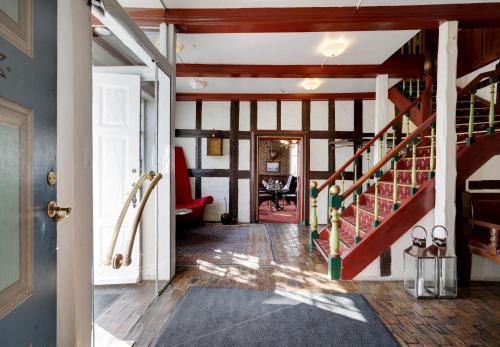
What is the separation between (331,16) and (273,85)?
8.62 feet

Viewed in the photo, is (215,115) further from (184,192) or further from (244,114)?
(184,192)

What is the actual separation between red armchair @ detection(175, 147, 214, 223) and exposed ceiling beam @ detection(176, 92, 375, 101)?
1.28 meters

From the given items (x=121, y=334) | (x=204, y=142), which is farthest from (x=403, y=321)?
(x=204, y=142)

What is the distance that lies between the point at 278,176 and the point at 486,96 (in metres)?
7.53

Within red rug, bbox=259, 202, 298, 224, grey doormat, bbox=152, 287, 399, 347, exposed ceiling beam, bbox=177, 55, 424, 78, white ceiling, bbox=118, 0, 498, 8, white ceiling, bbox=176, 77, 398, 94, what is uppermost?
white ceiling, bbox=118, 0, 498, 8

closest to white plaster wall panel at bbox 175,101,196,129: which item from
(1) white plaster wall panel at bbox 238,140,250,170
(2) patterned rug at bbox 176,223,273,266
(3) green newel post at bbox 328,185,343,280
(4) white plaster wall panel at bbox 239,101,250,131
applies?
(4) white plaster wall panel at bbox 239,101,250,131

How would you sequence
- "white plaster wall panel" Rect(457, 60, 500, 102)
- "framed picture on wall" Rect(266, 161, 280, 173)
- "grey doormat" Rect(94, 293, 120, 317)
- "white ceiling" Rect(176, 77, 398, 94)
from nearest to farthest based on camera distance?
"grey doormat" Rect(94, 293, 120, 317) → "white plaster wall panel" Rect(457, 60, 500, 102) → "white ceiling" Rect(176, 77, 398, 94) → "framed picture on wall" Rect(266, 161, 280, 173)

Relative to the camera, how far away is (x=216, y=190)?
6473 millimetres

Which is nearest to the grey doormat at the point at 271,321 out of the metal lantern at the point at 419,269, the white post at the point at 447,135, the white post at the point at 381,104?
the metal lantern at the point at 419,269

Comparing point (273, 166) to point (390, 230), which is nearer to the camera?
point (390, 230)

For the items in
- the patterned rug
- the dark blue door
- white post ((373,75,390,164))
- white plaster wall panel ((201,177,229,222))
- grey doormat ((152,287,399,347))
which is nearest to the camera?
the dark blue door

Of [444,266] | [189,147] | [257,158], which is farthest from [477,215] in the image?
[189,147]

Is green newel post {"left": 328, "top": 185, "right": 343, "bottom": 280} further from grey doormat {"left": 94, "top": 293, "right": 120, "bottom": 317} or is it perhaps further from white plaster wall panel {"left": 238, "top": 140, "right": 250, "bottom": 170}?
white plaster wall panel {"left": 238, "top": 140, "right": 250, "bottom": 170}

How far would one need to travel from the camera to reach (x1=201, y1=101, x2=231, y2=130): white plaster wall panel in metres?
6.45
